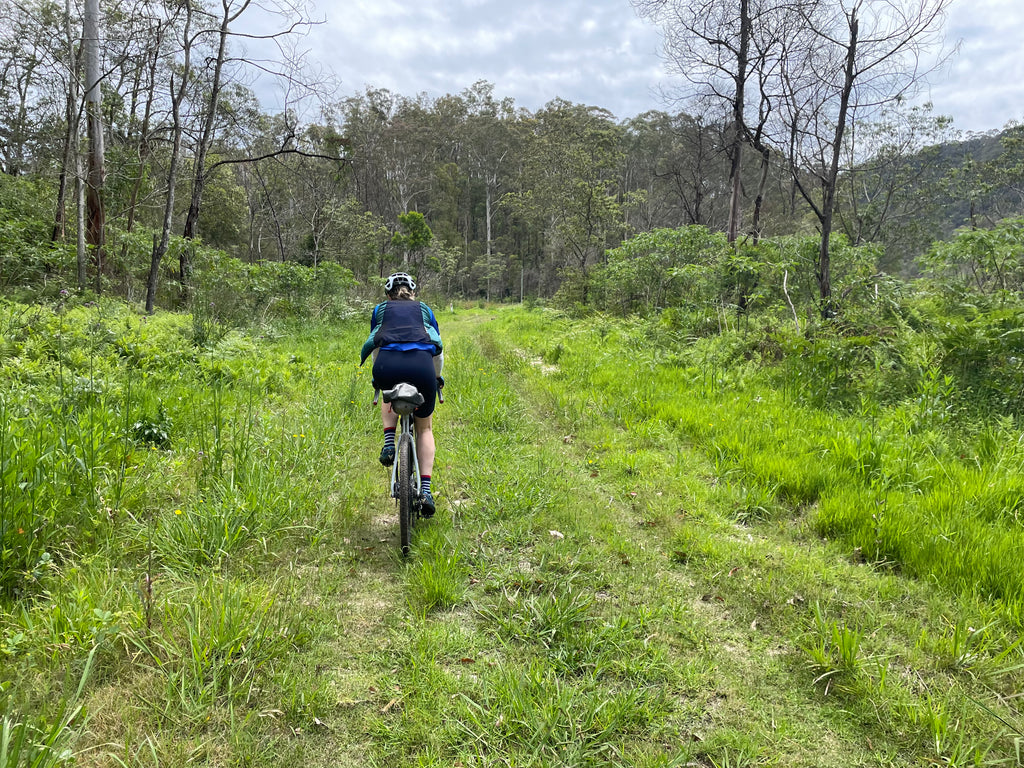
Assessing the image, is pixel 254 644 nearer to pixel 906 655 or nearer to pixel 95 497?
pixel 95 497

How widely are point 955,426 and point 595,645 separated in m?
4.49

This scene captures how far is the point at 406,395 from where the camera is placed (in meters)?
3.01

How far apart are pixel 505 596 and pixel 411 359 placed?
64.3 inches

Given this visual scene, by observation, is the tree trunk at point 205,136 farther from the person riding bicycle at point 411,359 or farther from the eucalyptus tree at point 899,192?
the eucalyptus tree at point 899,192

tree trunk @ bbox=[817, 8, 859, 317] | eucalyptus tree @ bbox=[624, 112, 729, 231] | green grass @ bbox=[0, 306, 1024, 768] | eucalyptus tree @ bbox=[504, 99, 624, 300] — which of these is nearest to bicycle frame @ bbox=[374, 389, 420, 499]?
green grass @ bbox=[0, 306, 1024, 768]

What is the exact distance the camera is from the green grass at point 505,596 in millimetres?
1761

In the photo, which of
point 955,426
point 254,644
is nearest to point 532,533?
point 254,644

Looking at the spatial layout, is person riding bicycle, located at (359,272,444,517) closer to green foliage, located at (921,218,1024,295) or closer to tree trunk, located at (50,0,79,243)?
green foliage, located at (921,218,1024,295)

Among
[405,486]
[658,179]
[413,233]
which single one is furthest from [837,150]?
[658,179]

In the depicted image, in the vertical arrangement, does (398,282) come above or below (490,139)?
below

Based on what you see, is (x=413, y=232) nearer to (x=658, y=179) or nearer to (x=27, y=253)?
(x=27, y=253)

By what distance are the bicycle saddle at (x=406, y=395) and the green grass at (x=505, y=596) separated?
936 millimetres

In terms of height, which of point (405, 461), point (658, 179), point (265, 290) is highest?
point (658, 179)

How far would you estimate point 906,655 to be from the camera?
2.14 metres
